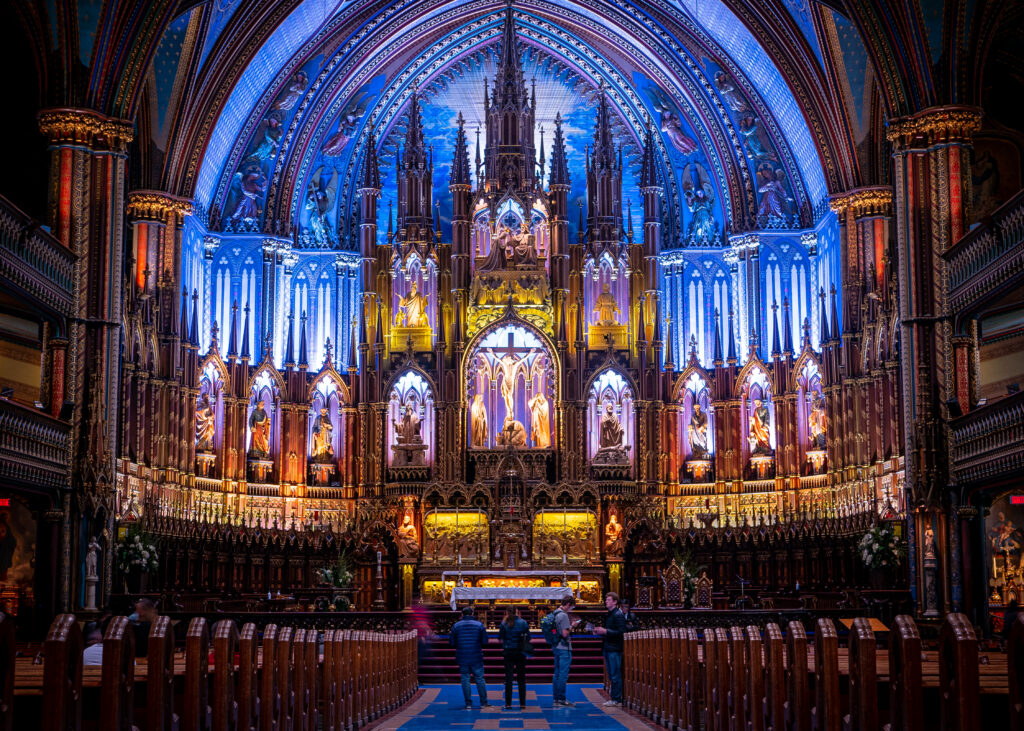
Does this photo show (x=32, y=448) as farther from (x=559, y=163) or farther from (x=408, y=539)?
(x=559, y=163)

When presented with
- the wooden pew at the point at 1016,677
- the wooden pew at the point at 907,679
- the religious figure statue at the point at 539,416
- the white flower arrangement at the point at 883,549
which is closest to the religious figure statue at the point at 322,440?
the religious figure statue at the point at 539,416

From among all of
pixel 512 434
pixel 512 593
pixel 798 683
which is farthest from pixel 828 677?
pixel 512 434

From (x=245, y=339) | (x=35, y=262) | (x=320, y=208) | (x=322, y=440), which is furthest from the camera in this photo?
(x=320, y=208)

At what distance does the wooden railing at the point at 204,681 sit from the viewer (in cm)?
905

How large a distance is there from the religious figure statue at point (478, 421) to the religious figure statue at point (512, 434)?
51cm

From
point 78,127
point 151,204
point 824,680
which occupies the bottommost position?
point 824,680

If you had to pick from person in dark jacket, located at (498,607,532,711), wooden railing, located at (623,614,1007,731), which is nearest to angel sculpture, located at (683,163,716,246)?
person in dark jacket, located at (498,607,532,711)

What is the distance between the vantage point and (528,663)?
2961cm

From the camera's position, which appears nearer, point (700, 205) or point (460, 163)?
point (460, 163)

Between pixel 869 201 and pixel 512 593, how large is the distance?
14.0 m

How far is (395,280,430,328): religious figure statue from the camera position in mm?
40406

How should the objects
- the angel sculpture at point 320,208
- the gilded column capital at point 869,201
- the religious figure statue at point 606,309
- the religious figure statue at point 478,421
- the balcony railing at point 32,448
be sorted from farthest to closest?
the angel sculpture at point 320,208
the religious figure statue at point 606,309
the religious figure statue at point 478,421
the gilded column capital at point 869,201
the balcony railing at point 32,448

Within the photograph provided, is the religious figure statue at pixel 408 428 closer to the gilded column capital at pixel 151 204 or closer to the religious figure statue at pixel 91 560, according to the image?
the gilded column capital at pixel 151 204

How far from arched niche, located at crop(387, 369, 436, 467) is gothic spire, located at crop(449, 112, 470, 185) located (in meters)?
6.00
